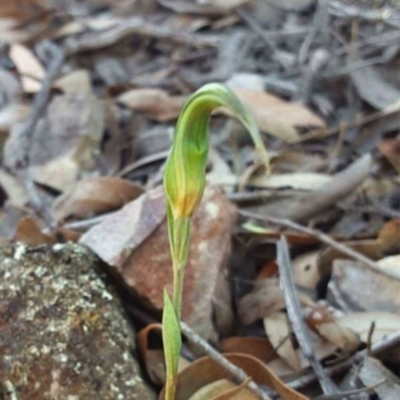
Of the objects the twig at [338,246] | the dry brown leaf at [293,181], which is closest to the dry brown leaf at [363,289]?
the twig at [338,246]

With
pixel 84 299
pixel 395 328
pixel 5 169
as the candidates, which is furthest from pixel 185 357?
pixel 5 169

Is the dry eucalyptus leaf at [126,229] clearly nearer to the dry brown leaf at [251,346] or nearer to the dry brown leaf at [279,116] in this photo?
the dry brown leaf at [251,346]

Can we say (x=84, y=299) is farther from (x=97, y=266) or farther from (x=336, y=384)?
(x=336, y=384)

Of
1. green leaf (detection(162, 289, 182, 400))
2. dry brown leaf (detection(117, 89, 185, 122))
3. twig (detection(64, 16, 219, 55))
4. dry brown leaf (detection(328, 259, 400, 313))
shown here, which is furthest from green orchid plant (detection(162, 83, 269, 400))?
twig (detection(64, 16, 219, 55))

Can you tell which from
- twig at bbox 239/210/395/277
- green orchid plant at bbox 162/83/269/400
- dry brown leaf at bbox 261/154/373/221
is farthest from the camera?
dry brown leaf at bbox 261/154/373/221

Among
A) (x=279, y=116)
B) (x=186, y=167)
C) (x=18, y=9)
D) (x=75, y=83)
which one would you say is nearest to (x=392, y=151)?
(x=279, y=116)

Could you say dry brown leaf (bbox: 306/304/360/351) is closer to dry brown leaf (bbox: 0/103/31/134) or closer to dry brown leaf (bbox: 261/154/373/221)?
dry brown leaf (bbox: 261/154/373/221)

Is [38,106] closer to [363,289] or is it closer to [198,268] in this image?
[198,268]
